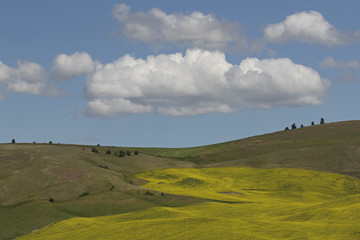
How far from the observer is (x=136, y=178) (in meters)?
132

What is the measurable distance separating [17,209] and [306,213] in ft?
167

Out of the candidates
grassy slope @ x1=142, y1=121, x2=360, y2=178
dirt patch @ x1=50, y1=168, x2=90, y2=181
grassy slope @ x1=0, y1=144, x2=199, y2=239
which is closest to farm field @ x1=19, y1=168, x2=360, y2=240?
grassy slope @ x1=0, y1=144, x2=199, y2=239

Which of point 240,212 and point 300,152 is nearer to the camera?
point 240,212

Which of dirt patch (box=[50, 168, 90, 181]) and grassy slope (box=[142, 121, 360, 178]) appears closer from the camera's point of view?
dirt patch (box=[50, 168, 90, 181])

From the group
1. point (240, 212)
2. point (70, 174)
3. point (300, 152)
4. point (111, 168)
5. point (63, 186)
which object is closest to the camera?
point (240, 212)

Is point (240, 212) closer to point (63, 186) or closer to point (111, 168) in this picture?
point (63, 186)

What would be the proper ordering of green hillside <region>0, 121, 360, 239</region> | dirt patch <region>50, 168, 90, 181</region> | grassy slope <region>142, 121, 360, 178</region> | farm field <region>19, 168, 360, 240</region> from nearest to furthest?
farm field <region>19, 168, 360, 240</region>
green hillside <region>0, 121, 360, 239</region>
dirt patch <region>50, 168, 90, 181</region>
grassy slope <region>142, 121, 360, 178</region>

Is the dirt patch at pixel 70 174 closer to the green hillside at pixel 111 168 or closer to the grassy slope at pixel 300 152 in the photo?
the green hillside at pixel 111 168

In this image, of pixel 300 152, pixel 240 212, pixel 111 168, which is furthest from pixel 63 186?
pixel 300 152

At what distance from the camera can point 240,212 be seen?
8238cm

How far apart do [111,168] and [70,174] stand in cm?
2057

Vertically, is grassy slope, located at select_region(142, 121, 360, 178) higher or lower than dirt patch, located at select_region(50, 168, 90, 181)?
higher

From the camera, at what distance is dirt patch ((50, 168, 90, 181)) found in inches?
4668

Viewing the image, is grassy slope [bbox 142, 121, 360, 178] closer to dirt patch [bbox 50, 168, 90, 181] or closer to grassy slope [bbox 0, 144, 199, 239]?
grassy slope [bbox 0, 144, 199, 239]
